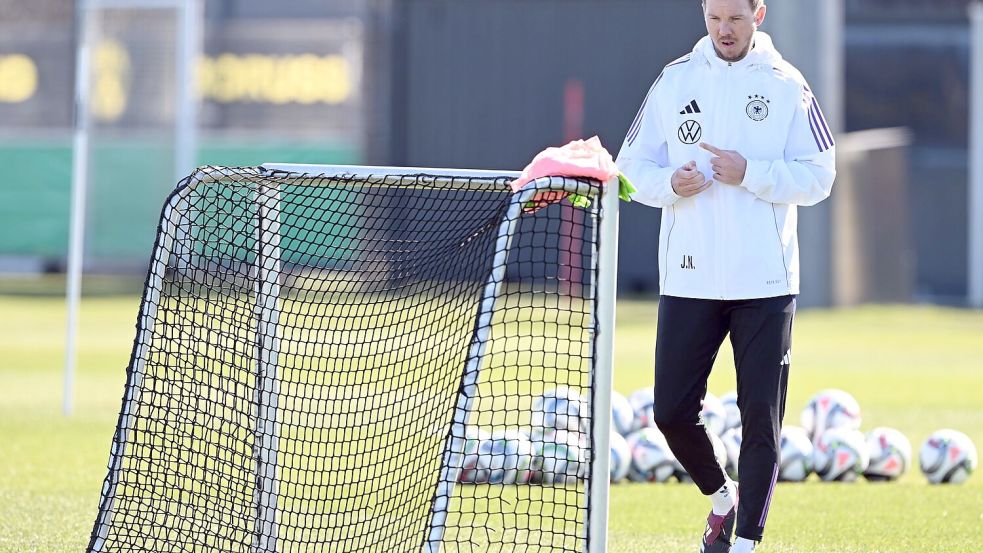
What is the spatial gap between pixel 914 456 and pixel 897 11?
2663 cm

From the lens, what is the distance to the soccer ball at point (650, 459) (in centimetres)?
802

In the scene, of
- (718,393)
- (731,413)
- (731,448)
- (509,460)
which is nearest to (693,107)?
(509,460)

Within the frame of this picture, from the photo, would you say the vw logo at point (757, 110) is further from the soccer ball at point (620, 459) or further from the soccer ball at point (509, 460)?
the soccer ball at point (620, 459)

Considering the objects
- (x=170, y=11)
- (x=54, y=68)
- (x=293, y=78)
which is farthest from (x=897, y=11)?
(x=54, y=68)

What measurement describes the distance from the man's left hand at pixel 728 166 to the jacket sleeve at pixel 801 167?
0.07 ft

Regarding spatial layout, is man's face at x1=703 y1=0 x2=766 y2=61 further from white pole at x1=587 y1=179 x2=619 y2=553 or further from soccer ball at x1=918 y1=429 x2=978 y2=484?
soccer ball at x1=918 y1=429 x2=978 y2=484

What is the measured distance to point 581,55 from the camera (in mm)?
26625

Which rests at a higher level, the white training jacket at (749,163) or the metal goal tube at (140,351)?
the white training jacket at (749,163)

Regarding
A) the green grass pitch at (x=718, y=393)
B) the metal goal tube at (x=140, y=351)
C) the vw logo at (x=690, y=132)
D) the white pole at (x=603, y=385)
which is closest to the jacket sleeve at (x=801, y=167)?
the vw logo at (x=690, y=132)

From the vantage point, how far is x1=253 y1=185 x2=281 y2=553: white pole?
18.5 ft

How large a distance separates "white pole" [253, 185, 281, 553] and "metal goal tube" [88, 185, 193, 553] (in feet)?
1.17

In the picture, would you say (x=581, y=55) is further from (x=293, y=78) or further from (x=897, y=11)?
(x=897, y=11)

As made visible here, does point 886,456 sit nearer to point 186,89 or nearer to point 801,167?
point 801,167

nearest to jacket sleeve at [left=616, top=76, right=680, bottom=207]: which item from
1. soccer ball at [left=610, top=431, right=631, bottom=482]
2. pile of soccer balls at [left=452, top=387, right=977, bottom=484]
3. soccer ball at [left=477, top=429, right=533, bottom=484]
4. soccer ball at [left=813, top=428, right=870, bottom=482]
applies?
soccer ball at [left=477, top=429, right=533, bottom=484]
